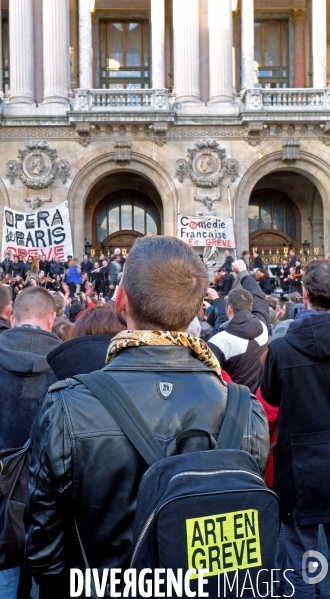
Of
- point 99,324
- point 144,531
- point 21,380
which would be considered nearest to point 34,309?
point 21,380

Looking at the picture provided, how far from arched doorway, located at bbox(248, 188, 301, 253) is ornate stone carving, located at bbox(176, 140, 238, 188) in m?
5.38

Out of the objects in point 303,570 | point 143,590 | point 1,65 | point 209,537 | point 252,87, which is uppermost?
point 1,65

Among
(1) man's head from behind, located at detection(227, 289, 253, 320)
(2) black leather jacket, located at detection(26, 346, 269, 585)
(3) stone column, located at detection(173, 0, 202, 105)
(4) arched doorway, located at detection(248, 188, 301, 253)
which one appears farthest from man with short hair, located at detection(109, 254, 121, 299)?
(2) black leather jacket, located at detection(26, 346, 269, 585)

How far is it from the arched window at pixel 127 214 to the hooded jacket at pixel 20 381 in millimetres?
25456

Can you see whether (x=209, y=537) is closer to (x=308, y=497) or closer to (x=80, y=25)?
(x=308, y=497)

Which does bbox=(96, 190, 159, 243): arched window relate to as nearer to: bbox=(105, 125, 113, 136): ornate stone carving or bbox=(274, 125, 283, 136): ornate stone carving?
bbox=(105, 125, 113, 136): ornate stone carving

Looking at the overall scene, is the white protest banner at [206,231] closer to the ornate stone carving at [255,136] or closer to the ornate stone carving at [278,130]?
the ornate stone carving at [255,136]

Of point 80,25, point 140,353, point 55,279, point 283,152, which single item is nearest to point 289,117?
point 283,152

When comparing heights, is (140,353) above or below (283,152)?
below

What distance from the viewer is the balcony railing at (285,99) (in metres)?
24.2

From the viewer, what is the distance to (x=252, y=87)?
24.9 metres

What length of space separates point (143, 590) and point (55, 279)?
19.1m

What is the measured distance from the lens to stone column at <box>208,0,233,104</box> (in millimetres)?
24984

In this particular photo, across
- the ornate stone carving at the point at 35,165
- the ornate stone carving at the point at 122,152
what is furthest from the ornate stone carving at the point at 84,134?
the ornate stone carving at the point at 35,165
